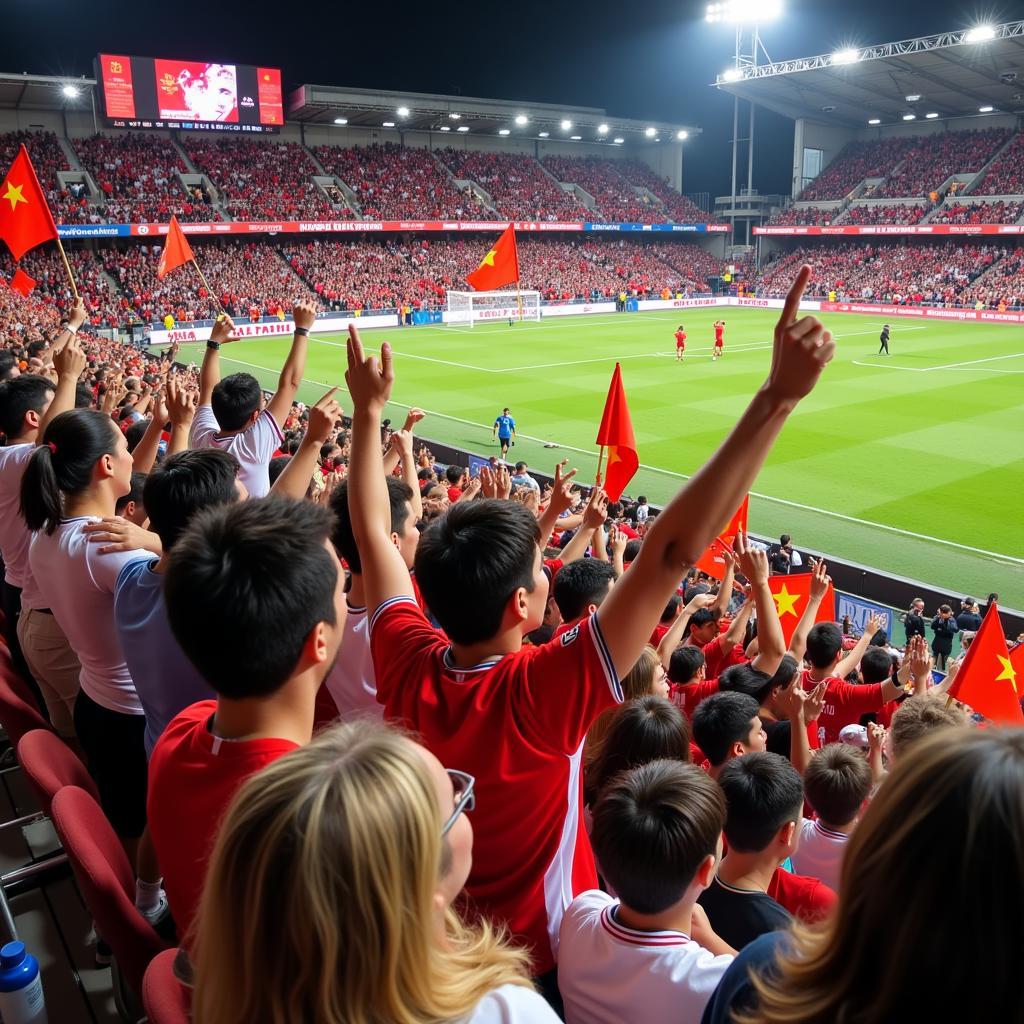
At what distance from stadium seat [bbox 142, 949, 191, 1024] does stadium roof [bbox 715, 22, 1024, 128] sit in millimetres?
51771

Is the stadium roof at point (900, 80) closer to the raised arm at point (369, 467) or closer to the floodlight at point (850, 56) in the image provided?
the floodlight at point (850, 56)

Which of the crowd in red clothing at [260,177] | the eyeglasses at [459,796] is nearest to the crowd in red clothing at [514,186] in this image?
the crowd in red clothing at [260,177]

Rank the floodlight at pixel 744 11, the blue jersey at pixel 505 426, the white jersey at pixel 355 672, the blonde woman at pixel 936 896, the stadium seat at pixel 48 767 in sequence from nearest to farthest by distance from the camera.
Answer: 1. the blonde woman at pixel 936 896
2. the stadium seat at pixel 48 767
3. the white jersey at pixel 355 672
4. the blue jersey at pixel 505 426
5. the floodlight at pixel 744 11

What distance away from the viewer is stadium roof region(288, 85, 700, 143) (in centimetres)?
5250

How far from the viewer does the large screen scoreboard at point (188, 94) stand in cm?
4603

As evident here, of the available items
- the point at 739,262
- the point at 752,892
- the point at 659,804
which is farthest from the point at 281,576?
the point at 739,262

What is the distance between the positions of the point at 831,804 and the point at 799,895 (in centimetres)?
61

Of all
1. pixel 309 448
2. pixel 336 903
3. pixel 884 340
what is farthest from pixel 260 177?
pixel 336 903

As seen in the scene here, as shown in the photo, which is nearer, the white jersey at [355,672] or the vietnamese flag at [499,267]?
the white jersey at [355,672]

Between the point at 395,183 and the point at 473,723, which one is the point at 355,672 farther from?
the point at 395,183

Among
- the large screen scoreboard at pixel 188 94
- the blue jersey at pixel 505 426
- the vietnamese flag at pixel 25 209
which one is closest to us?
the vietnamese flag at pixel 25 209


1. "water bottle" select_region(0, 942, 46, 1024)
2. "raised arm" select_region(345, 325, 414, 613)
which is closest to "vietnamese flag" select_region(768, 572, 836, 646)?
"raised arm" select_region(345, 325, 414, 613)

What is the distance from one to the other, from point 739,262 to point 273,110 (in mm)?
36128

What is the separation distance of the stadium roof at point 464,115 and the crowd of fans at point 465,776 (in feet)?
176
